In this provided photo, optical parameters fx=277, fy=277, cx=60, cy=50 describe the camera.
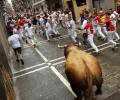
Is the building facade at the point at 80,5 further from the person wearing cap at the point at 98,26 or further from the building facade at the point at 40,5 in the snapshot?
the building facade at the point at 40,5

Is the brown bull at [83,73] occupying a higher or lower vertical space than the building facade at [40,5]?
higher

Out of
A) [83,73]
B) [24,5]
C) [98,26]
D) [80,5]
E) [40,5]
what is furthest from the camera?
[24,5]

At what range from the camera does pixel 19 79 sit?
13.0 metres

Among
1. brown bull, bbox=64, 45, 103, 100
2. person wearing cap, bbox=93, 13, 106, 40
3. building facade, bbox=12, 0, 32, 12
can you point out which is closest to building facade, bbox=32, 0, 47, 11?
building facade, bbox=12, 0, 32, 12

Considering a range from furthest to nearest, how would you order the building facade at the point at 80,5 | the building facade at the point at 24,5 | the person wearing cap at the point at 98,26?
the building facade at the point at 24,5 < the building facade at the point at 80,5 < the person wearing cap at the point at 98,26

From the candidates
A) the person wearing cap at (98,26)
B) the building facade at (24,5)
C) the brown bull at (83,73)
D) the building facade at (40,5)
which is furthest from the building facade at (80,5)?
the building facade at (24,5)

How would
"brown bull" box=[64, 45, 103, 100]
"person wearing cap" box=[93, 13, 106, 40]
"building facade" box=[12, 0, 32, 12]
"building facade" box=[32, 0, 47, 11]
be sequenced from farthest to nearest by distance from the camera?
1. "building facade" box=[12, 0, 32, 12]
2. "building facade" box=[32, 0, 47, 11]
3. "person wearing cap" box=[93, 13, 106, 40]
4. "brown bull" box=[64, 45, 103, 100]

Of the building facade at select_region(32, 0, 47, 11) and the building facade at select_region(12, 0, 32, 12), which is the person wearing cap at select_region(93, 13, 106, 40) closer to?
the building facade at select_region(32, 0, 47, 11)

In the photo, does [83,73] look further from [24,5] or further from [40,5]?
[24,5]

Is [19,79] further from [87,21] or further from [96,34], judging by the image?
[96,34]

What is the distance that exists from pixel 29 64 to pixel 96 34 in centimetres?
657

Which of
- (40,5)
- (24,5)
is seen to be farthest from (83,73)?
(24,5)

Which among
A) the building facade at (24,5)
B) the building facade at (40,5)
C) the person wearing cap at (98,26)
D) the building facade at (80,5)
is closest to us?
the person wearing cap at (98,26)

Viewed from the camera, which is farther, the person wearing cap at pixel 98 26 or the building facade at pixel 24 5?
the building facade at pixel 24 5
